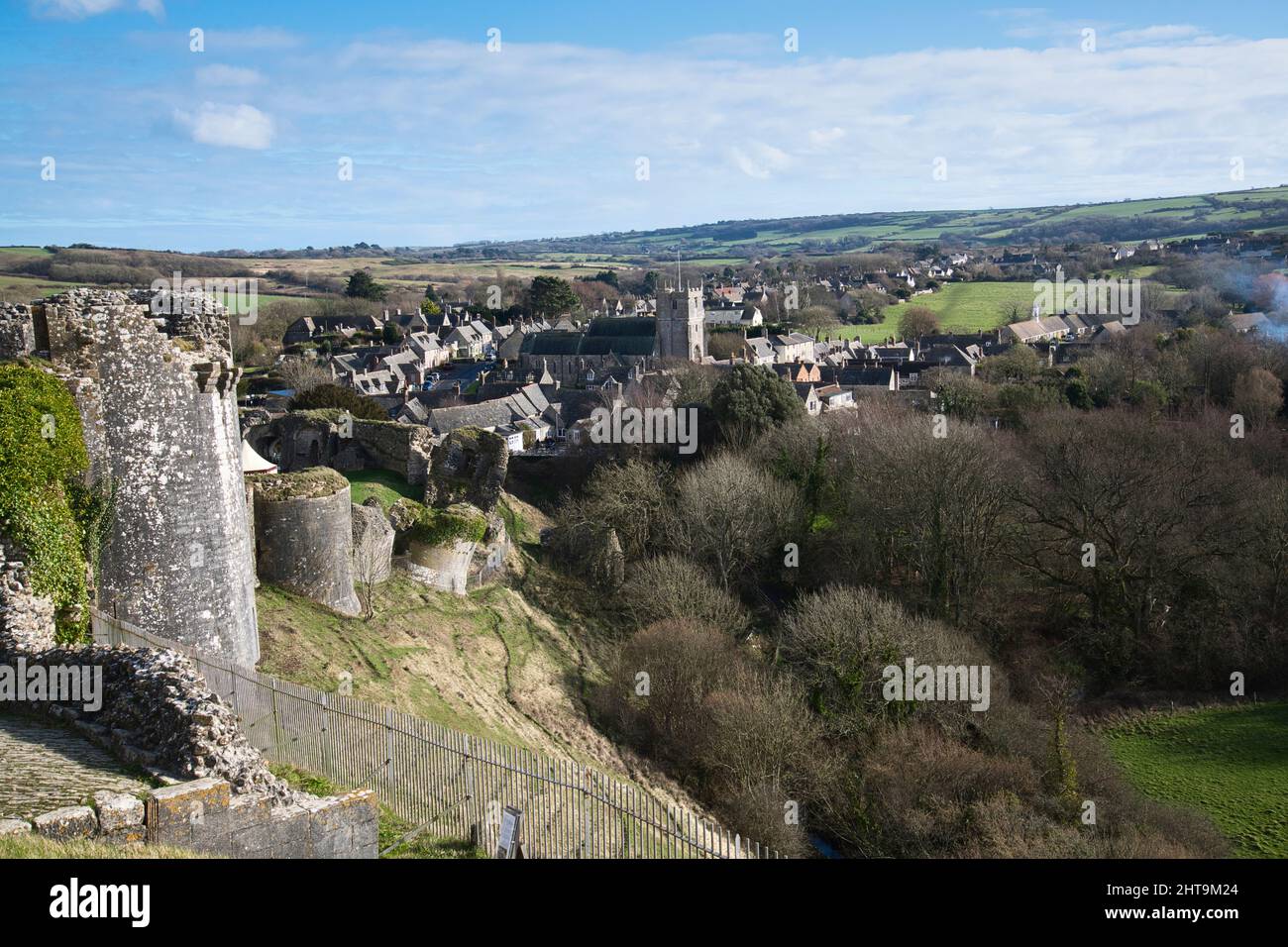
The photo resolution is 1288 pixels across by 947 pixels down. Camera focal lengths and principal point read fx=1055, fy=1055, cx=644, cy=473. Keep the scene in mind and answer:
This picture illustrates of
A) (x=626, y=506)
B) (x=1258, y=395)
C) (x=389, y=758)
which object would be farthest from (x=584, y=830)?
(x=1258, y=395)

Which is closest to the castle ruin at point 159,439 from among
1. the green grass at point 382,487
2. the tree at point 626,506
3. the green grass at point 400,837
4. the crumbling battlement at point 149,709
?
the crumbling battlement at point 149,709

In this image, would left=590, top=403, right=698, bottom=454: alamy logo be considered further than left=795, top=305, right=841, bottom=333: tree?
No

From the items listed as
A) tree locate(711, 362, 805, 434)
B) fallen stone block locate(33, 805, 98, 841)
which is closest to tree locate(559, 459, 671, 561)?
tree locate(711, 362, 805, 434)

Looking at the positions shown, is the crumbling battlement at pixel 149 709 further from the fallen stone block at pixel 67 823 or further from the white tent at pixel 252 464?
the white tent at pixel 252 464

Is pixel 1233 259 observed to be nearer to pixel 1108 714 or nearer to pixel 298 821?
pixel 1108 714

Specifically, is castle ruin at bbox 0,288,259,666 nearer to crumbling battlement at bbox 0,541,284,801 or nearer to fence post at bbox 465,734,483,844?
crumbling battlement at bbox 0,541,284,801

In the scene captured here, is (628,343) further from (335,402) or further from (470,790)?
(470,790)
